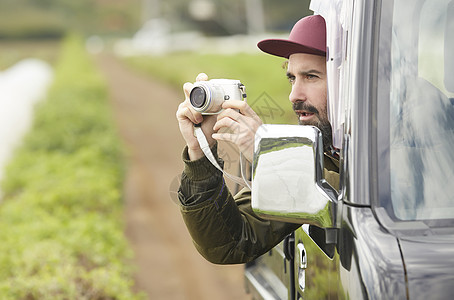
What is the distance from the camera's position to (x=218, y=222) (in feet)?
6.93

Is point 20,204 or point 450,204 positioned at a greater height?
point 450,204

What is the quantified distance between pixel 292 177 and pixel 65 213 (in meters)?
4.36

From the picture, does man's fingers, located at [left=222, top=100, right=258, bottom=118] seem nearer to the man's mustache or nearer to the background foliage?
the man's mustache

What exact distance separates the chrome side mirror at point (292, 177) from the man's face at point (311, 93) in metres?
0.48

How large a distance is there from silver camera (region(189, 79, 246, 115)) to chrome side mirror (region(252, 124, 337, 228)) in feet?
0.95

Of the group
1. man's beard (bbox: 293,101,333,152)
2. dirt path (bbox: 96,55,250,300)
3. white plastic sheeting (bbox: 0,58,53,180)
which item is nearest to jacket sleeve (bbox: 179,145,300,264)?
dirt path (bbox: 96,55,250,300)

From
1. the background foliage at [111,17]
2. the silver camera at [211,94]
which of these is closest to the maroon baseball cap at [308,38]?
the silver camera at [211,94]

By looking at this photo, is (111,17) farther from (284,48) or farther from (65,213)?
(284,48)

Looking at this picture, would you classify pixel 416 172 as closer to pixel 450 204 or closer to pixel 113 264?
pixel 450 204

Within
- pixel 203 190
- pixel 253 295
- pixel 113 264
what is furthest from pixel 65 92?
pixel 203 190

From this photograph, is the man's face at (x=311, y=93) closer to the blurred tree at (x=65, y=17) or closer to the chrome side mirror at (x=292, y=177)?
the chrome side mirror at (x=292, y=177)

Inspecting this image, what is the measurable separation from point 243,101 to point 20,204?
446cm

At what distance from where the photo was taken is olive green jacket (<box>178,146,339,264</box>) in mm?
2082

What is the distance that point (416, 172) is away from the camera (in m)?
1.63
